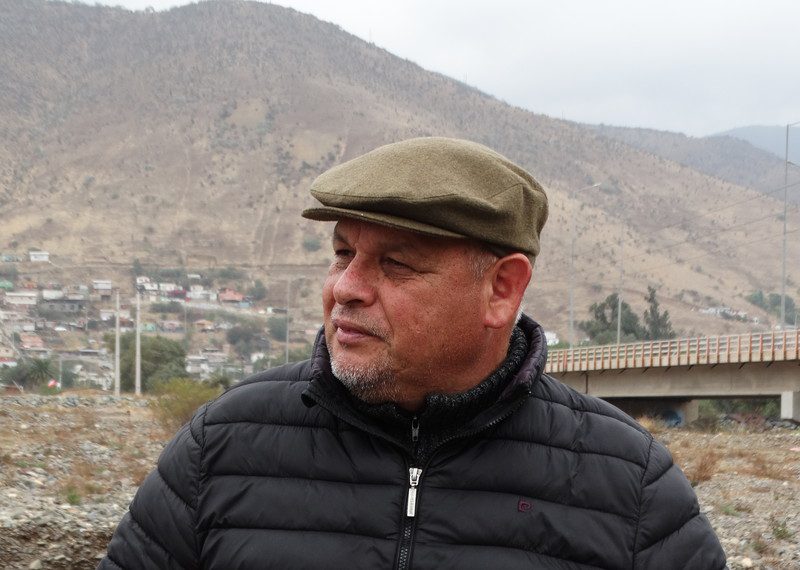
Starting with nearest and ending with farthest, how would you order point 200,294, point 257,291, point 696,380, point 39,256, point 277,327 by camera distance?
point 696,380, point 277,327, point 39,256, point 200,294, point 257,291

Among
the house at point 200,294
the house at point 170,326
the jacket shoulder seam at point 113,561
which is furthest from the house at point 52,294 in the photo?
the jacket shoulder seam at point 113,561

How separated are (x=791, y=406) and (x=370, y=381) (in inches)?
1118

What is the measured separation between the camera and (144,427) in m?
24.1

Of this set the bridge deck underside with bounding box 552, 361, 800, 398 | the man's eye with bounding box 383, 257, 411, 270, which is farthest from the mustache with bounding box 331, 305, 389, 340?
the bridge deck underside with bounding box 552, 361, 800, 398

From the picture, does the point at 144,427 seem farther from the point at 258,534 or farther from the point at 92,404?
the point at 258,534

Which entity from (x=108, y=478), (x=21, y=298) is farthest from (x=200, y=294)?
(x=108, y=478)

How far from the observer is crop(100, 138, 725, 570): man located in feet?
6.98

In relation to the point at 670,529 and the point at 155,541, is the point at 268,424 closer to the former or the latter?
the point at 155,541

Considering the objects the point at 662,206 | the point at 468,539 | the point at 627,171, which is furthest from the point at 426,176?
the point at 627,171

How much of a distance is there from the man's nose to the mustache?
0.02m

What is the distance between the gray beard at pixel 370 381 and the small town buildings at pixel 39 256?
106m

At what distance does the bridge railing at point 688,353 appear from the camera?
28328 mm

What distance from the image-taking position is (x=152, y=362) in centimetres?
5253

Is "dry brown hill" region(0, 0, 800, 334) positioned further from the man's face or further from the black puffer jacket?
the man's face
